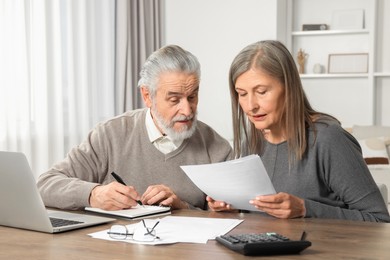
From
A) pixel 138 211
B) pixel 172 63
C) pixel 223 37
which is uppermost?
pixel 223 37

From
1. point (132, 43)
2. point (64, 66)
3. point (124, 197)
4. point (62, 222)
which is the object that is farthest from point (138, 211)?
point (132, 43)

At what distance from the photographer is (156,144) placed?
241cm

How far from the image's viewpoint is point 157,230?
1.67m

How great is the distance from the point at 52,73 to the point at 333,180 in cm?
309

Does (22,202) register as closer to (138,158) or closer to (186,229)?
(186,229)

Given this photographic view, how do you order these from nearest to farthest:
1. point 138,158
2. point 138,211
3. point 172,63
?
point 138,211 < point 172,63 < point 138,158

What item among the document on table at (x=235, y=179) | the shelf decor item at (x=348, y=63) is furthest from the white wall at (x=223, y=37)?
the document on table at (x=235, y=179)

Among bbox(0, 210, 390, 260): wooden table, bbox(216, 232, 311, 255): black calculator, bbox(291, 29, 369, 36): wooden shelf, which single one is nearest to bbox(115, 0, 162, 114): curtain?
bbox(291, 29, 369, 36): wooden shelf

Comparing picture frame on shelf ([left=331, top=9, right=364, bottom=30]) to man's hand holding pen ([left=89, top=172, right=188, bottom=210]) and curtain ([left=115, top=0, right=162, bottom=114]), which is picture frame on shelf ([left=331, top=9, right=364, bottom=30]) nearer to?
curtain ([left=115, top=0, right=162, bottom=114])

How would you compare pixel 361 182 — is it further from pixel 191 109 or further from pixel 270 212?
pixel 191 109

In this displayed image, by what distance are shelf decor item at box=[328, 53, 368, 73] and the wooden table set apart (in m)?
4.53

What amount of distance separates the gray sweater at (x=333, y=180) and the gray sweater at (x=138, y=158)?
15.6 inches

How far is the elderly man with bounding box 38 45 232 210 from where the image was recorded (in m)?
2.28

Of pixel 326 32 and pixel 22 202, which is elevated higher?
pixel 326 32
